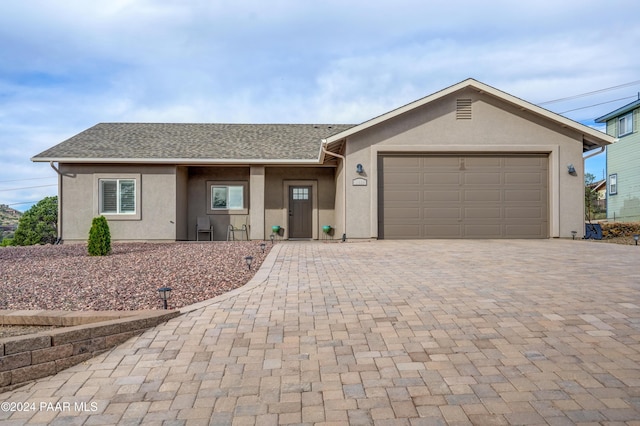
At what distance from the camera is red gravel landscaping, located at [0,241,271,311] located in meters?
5.07

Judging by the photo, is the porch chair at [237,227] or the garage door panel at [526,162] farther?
the porch chair at [237,227]

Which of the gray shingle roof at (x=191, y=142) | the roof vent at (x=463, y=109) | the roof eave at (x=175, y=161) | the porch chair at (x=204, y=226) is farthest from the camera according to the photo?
the porch chair at (x=204, y=226)

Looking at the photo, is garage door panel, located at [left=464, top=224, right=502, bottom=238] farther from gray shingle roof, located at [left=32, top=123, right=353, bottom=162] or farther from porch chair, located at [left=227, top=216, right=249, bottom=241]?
porch chair, located at [left=227, top=216, right=249, bottom=241]

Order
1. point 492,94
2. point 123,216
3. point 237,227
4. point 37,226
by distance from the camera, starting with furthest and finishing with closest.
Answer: point 37,226 < point 237,227 < point 123,216 < point 492,94

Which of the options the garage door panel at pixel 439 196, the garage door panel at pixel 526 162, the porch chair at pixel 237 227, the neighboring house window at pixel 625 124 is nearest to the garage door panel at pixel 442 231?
the garage door panel at pixel 439 196

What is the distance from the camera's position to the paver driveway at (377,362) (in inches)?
101

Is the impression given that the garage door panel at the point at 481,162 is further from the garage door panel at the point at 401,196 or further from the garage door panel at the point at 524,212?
the garage door panel at the point at 401,196

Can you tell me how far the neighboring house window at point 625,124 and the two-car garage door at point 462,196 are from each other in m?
13.6

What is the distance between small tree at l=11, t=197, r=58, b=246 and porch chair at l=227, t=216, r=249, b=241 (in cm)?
900

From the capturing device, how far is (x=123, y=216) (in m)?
14.1

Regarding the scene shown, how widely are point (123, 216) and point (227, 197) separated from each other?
3.70 meters

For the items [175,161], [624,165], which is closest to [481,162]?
[175,161]

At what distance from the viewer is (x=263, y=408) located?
2604mm

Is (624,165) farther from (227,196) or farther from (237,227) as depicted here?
(227,196)
